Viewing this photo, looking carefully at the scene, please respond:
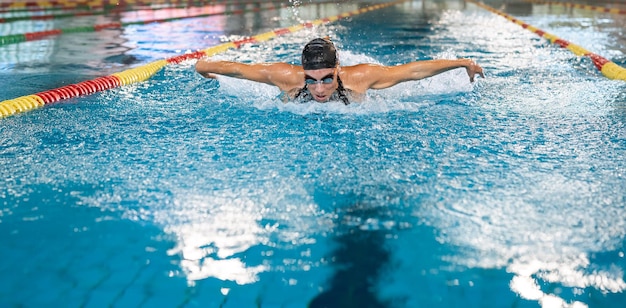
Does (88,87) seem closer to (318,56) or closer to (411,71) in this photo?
(318,56)

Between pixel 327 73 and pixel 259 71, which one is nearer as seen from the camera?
pixel 327 73

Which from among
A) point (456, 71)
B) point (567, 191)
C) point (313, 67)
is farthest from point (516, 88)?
point (567, 191)

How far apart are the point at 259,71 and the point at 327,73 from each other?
1.66 feet

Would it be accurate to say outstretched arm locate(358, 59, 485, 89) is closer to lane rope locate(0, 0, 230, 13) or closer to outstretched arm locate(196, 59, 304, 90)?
outstretched arm locate(196, 59, 304, 90)

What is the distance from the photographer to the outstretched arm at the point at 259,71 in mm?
3588

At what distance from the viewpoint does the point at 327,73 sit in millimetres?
3367

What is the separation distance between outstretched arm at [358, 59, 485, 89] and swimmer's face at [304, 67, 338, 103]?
0.24 m

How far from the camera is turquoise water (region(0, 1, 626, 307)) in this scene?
1697mm

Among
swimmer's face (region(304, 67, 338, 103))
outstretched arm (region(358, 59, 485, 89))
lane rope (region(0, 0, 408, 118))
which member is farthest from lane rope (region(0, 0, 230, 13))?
outstretched arm (region(358, 59, 485, 89))

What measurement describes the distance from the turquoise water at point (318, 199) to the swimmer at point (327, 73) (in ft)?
0.40

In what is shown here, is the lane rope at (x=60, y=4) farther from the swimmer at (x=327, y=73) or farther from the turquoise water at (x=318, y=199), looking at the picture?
the swimmer at (x=327, y=73)

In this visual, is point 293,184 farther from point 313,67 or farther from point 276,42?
point 276,42

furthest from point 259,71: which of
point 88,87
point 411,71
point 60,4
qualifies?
point 60,4

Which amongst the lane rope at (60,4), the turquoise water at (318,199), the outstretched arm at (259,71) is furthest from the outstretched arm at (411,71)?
the lane rope at (60,4)
